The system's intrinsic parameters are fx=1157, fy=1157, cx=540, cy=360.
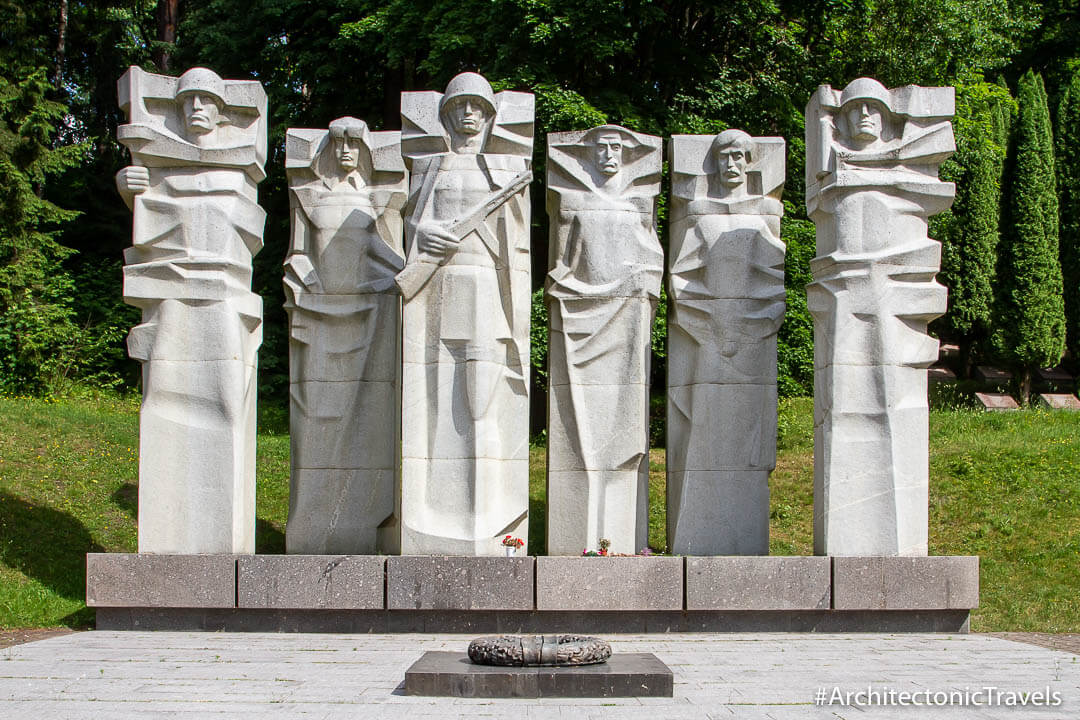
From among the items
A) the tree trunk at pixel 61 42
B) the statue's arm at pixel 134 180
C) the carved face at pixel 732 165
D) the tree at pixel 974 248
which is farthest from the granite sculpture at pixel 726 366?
the tree trunk at pixel 61 42

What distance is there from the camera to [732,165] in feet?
36.6

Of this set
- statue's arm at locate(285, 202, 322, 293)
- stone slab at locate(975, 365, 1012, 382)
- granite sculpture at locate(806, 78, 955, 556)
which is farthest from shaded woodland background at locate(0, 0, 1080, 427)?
granite sculpture at locate(806, 78, 955, 556)

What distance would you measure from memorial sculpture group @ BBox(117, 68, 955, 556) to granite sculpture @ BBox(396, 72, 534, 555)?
2cm

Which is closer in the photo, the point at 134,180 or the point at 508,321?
the point at 134,180

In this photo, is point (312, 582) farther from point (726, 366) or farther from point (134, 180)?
point (726, 366)

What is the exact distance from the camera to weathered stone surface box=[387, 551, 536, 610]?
967cm

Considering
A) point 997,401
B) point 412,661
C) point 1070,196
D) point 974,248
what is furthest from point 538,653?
point 1070,196

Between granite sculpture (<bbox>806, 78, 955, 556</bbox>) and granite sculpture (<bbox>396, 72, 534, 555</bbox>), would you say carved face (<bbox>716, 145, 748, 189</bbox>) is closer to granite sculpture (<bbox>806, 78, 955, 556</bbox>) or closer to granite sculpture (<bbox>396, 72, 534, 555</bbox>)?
granite sculpture (<bbox>806, 78, 955, 556</bbox>)

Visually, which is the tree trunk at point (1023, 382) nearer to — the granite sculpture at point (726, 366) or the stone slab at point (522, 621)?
the granite sculpture at point (726, 366)

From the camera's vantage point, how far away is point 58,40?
989 inches

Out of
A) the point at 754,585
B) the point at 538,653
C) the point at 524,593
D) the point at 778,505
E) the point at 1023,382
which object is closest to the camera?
the point at 538,653

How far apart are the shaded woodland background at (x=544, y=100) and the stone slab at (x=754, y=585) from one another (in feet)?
25.9

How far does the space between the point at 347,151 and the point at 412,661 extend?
220 inches

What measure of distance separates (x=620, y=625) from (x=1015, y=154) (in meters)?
22.7
